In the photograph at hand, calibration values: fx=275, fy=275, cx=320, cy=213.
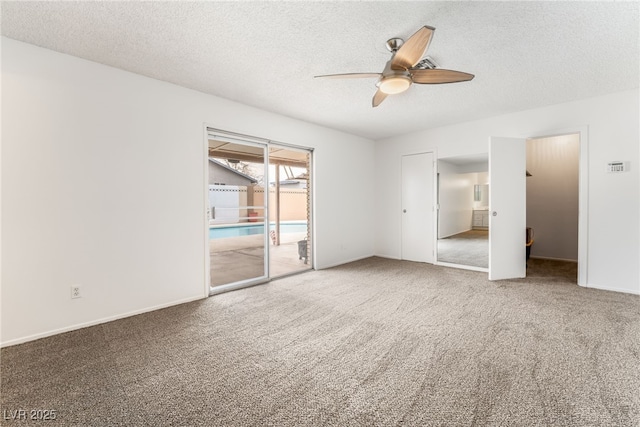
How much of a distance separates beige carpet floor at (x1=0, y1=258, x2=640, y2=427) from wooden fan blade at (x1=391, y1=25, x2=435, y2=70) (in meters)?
2.28

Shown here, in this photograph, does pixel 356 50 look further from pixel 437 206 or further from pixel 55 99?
pixel 437 206

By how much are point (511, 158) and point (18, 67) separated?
19.0ft

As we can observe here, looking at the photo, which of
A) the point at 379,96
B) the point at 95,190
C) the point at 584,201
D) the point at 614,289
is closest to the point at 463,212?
the point at 584,201

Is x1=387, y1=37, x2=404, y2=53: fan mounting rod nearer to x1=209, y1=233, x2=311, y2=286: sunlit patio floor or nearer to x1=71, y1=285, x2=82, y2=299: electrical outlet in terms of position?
x1=209, y1=233, x2=311, y2=286: sunlit patio floor

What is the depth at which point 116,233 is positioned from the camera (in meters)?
2.81

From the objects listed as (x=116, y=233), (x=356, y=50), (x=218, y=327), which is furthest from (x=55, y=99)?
(x=356, y=50)

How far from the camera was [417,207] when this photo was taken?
5480 mm

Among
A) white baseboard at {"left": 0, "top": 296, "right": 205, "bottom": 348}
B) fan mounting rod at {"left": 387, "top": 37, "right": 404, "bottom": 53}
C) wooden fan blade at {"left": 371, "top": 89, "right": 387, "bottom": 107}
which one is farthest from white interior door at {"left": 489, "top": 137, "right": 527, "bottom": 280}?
white baseboard at {"left": 0, "top": 296, "right": 205, "bottom": 348}

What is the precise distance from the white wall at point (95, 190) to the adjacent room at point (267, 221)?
0.06ft

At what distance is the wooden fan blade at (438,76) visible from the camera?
2.31m

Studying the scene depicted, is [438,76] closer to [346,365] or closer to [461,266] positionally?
[346,365]

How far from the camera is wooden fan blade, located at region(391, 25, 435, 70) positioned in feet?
5.87

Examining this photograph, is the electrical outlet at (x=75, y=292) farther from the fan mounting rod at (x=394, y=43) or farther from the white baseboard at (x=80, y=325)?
the fan mounting rod at (x=394, y=43)

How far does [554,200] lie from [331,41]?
5.89 m
